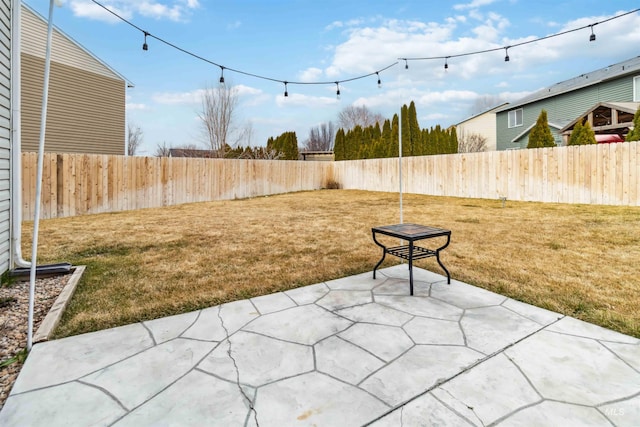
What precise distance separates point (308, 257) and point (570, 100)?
18827 millimetres

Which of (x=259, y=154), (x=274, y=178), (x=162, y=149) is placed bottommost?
(x=274, y=178)

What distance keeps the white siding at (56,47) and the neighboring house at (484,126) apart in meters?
22.9

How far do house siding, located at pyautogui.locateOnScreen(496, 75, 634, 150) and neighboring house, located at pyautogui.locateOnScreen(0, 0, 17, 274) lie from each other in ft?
62.1

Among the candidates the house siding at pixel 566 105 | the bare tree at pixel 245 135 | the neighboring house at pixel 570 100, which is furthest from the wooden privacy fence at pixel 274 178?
the house siding at pixel 566 105

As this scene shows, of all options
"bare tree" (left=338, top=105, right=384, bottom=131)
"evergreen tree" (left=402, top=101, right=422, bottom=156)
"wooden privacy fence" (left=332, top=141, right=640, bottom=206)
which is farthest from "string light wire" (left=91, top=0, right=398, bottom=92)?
"bare tree" (left=338, top=105, right=384, bottom=131)

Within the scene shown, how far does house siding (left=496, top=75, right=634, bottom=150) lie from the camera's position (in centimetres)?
1363

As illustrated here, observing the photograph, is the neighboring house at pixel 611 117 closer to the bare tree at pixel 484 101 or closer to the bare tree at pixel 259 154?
Answer: the bare tree at pixel 259 154

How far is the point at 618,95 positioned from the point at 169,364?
62.9ft

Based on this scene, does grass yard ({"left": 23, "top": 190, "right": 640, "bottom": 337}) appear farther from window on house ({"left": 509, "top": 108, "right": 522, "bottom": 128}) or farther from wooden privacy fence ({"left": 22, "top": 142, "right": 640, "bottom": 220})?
window on house ({"left": 509, "top": 108, "right": 522, "bottom": 128})

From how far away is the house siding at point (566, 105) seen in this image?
13.6m

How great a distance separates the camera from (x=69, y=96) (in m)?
10.6

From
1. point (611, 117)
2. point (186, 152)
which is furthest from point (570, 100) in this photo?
point (186, 152)

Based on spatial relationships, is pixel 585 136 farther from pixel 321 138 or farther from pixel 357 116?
pixel 321 138

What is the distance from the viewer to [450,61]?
6.41 meters
